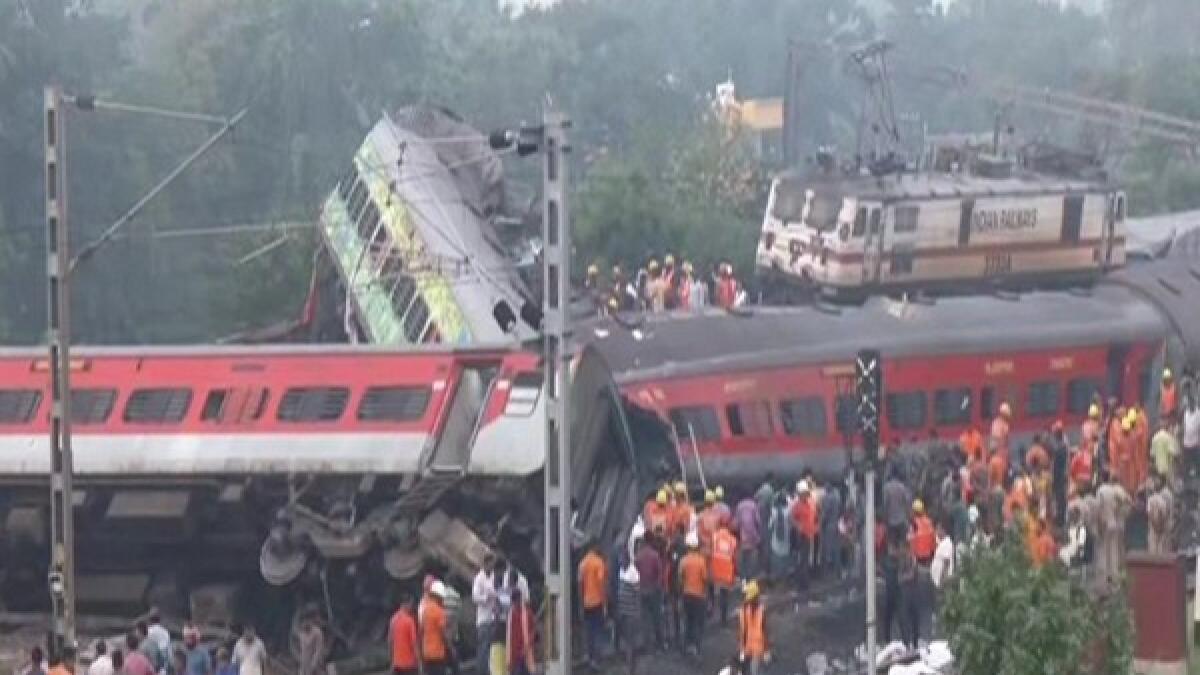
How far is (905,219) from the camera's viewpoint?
42.0 metres

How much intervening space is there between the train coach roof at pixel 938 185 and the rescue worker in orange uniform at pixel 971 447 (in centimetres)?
946

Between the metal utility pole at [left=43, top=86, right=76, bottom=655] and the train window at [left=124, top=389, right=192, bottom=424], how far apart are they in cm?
418

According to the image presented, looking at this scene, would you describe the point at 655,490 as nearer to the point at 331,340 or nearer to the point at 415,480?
the point at 415,480

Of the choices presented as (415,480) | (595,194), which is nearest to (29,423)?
(415,480)

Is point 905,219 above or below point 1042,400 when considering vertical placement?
above

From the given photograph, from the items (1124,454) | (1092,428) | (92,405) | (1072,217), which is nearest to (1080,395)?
(1092,428)

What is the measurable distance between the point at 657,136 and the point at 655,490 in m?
45.2

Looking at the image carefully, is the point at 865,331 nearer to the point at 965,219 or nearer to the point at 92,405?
the point at 965,219

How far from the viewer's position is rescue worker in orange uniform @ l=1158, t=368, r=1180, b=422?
112 feet

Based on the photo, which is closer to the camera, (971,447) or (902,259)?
(971,447)

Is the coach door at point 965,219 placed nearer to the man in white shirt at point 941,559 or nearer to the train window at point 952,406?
the train window at point 952,406

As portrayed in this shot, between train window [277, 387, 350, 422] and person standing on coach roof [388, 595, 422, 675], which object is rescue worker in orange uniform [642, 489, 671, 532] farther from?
train window [277, 387, 350, 422]

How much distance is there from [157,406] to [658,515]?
606cm

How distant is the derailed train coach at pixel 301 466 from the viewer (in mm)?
28344
